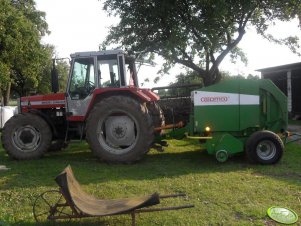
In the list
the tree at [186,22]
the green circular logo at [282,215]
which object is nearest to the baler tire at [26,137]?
the green circular logo at [282,215]

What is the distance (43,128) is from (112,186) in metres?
3.40

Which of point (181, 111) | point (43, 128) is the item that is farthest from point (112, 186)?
point (181, 111)

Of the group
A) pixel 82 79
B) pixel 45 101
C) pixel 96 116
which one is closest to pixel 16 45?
pixel 45 101

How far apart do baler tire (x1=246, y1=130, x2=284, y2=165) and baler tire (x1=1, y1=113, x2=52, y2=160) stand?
4647 mm

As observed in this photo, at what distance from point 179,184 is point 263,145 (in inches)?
105

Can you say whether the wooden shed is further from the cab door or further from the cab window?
the cab door

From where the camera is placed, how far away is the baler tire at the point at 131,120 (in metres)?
9.14

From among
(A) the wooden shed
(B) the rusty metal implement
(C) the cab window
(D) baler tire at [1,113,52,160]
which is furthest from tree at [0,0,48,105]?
(B) the rusty metal implement

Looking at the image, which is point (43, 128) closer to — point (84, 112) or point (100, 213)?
point (84, 112)

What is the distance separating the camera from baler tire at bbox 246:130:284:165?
8875 millimetres

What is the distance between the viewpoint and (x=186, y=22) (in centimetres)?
1798

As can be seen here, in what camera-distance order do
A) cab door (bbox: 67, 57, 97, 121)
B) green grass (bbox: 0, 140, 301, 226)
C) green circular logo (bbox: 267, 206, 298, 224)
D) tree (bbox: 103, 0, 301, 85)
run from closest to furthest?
green circular logo (bbox: 267, 206, 298, 224), green grass (bbox: 0, 140, 301, 226), cab door (bbox: 67, 57, 97, 121), tree (bbox: 103, 0, 301, 85)

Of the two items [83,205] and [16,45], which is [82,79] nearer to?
[83,205]

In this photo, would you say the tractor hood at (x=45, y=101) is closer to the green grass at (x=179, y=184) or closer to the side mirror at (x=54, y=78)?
the side mirror at (x=54, y=78)
